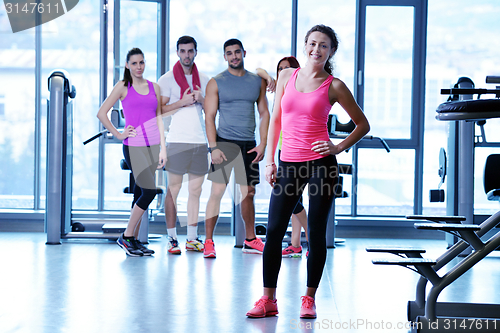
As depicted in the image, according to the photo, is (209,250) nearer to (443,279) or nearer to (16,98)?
(443,279)

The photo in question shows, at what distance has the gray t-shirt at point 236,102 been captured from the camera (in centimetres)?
346

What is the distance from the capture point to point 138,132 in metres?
3.48

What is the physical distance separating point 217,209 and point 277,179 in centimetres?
155

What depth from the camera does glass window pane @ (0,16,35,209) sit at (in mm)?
4797

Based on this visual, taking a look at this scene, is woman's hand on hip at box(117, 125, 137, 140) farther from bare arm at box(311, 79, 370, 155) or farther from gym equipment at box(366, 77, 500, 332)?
gym equipment at box(366, 77, 500, 332)

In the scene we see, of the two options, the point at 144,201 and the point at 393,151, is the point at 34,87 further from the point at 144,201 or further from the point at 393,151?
the point at 393,151

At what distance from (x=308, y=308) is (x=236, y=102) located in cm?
174

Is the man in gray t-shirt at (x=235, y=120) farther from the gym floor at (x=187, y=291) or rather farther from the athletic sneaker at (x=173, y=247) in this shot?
the gym floor at (x=187, y=291)

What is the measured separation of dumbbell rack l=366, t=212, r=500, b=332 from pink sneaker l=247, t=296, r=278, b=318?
526 millimetres

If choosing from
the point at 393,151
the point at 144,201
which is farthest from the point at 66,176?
the point at 393,151

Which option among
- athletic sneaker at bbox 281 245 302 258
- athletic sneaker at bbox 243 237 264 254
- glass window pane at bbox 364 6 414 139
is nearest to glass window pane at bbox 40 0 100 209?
athletic sneaker at bbox 243 237 264 254

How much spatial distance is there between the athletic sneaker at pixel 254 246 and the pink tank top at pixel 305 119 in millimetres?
1640

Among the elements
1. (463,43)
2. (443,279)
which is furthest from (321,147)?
(463,43)

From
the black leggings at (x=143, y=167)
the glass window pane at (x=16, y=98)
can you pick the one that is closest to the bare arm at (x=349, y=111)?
the black leggings at (x=143, y=167)
